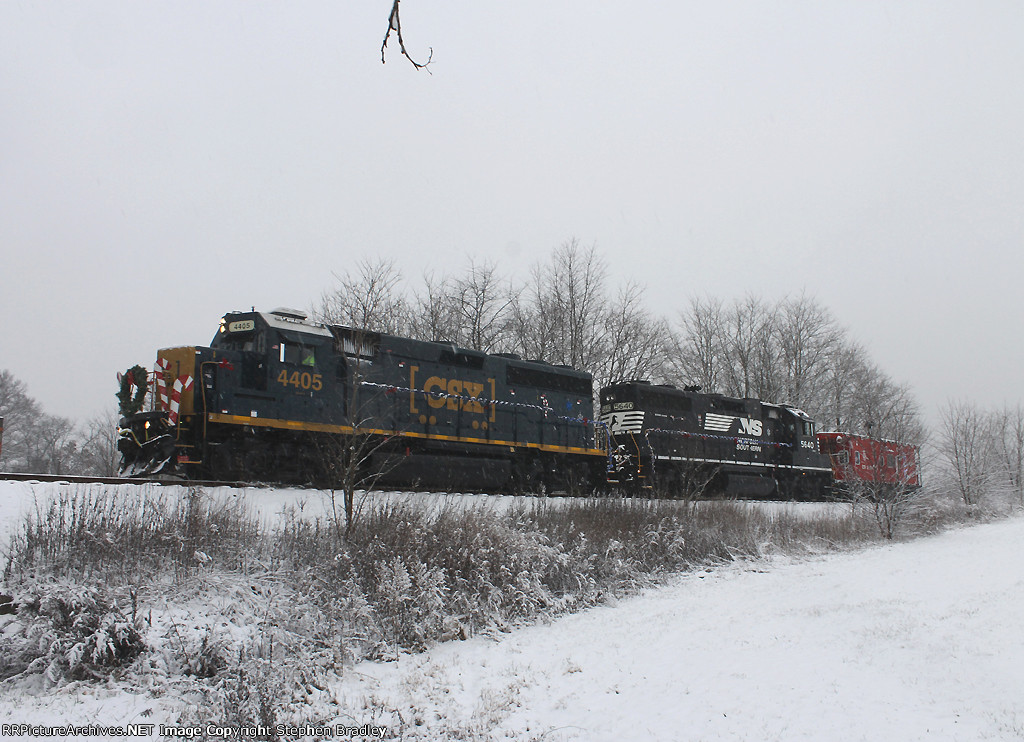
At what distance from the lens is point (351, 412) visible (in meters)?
10.5

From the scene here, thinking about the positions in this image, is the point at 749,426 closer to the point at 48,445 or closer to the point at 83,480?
the point at 83,480

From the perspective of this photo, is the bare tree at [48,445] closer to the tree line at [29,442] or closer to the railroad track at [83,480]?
the tree line at [29,442]

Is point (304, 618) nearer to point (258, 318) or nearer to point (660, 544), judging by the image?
point (258, 318)

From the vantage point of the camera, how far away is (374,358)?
1386 centimetres

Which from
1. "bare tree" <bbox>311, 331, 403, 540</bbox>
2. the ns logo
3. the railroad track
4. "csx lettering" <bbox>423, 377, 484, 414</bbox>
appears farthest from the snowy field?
the ns logo

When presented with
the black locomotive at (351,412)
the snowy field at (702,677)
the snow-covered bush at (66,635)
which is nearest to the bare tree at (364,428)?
the black locomotive at (351,412)

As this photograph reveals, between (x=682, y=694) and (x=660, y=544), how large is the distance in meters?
6.64

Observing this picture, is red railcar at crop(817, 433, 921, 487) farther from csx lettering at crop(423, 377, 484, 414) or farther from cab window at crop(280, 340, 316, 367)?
Answer: cab window at crop(280, 340, 316, 367)

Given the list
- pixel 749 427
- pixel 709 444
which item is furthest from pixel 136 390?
pixel 749 427

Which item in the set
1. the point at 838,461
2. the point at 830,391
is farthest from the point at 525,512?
the point at 830,391

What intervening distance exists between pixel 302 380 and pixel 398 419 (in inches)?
81.6

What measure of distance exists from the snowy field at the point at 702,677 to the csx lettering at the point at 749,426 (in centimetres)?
1096

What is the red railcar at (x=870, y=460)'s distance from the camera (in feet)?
70.6

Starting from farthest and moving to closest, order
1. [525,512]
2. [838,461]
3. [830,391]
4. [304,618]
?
[830,391], [838,461], [525,512], [304,618]
